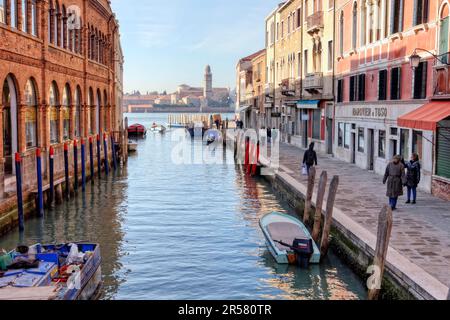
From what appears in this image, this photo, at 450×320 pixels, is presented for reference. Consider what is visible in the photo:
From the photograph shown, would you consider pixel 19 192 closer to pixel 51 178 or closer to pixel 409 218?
pixel 51 178

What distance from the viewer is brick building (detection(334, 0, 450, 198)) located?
661 inches

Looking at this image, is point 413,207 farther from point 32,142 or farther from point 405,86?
point 32,142

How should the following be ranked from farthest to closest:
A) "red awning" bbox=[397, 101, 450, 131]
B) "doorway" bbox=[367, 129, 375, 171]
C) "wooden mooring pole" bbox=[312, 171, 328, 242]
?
"doorway" bbox=[367, 129, 375, 171]
"red awning" bbox=[397, 101, 450, 131]
"wooden mooring pole" bbox=[312, 171, 328, 242]

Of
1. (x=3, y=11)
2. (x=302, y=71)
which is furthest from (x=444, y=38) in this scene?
(x=302, y=71)

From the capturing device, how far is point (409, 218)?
1426 cm

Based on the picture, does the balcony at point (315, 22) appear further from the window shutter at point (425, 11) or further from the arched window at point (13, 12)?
the arched window at point (13, 12)

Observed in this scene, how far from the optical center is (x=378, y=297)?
10.1 metres

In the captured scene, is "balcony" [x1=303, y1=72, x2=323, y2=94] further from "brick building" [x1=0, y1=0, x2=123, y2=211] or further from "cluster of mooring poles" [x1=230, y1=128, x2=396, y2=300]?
"cluster of mooring poles" [x1=230, y1=128, x2=396, y2=300]

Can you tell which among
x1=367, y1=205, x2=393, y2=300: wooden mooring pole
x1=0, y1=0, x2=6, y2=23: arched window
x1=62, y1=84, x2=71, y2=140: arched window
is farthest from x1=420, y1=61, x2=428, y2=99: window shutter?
x1=62, y1=84, x2=71, y2=140: arched window

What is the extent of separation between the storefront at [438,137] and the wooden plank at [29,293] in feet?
35.3

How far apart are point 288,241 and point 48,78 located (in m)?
13.0

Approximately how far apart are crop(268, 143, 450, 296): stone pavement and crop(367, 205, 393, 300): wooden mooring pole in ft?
2.16
